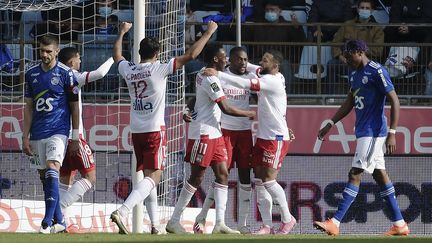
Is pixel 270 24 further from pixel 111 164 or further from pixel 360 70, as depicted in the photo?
pixel 360 70

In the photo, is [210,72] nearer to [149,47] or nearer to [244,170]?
[149,47]

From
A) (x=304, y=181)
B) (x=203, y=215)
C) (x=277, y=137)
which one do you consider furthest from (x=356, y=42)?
(x=304, y=181)

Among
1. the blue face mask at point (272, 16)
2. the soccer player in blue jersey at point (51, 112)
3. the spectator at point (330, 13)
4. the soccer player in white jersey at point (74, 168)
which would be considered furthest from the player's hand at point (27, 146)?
the spectator at point (330, 13)

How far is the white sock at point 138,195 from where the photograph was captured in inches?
570

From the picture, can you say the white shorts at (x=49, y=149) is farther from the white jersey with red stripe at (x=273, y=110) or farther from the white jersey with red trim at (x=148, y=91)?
the white jersey with red stripe at (x=273, y=110)

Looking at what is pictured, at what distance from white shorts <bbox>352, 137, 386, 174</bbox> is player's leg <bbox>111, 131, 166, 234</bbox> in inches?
88.8

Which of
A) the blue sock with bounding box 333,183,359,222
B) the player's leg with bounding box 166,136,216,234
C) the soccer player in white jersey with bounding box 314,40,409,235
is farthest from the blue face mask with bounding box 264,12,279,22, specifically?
the blue sock with bounding box 333,183,359,222

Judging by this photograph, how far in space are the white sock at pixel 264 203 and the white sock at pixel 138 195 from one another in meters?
2.37

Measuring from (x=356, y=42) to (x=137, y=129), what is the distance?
268 cm

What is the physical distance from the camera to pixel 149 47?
14.8m

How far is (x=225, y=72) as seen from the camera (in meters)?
16.7

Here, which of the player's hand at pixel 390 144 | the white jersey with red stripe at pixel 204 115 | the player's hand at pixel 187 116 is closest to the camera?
the player's hand at pixel 390 144

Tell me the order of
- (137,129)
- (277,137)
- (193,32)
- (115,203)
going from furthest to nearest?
(193,32) < (115,203) < (277,137) < (137,129)

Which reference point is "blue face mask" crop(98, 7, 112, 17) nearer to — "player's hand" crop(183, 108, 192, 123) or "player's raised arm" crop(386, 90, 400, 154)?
"player's hand" crop(183, 108, 192, 123)
